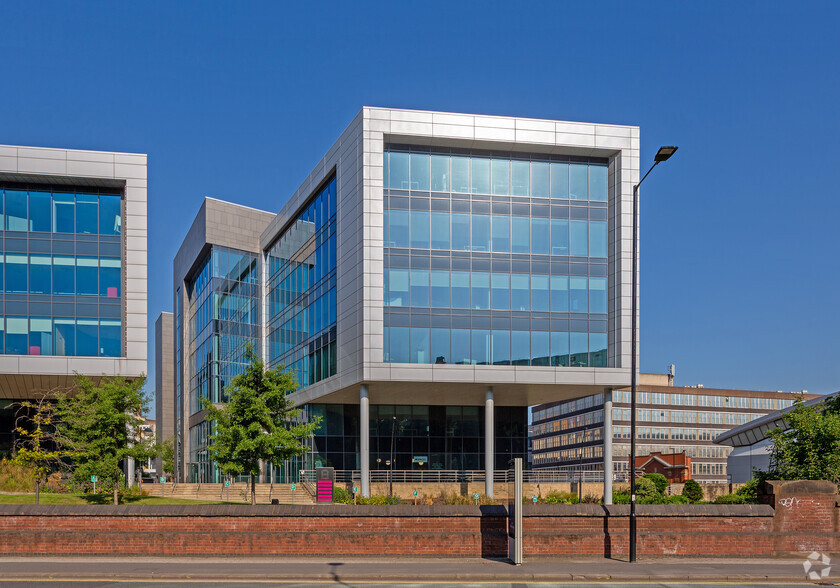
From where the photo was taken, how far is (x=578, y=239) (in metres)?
51.2

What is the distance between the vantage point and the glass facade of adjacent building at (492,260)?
161 ft

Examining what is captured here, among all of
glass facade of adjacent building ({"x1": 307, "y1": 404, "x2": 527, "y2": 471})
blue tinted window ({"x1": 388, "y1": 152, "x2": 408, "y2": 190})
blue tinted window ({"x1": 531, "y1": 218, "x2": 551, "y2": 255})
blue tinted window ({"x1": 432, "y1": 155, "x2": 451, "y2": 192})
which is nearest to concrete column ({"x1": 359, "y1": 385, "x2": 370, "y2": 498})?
glass facade of adjacent building ({"x1": 307, "y1": 404, "x2": 527, "y2": 471})

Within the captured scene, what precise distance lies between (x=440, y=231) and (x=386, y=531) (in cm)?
2756

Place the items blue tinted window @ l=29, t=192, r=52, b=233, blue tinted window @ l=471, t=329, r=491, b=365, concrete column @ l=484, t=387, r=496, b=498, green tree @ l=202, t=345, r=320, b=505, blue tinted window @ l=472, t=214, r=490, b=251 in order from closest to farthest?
green tree @ l=202, t=345, r=320, b=505 → blue tinted window @ l=29, t=192, r=52, b=233 → blue tinted window @ l=471, t=329, r=491, b=365 → blue tinted window @ l=472, t=214, r=490, b=251 → concrete column @ l=484, t=387, r=496, b=498

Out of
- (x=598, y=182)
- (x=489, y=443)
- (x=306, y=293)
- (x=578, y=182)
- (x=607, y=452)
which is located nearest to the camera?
(x=489, y=443)

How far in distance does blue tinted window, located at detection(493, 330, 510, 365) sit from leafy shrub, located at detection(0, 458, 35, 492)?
26.7m

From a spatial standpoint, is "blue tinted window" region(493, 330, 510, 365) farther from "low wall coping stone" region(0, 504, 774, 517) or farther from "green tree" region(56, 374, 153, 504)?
"low wall coping stone" region(0, 504, 774, 517)

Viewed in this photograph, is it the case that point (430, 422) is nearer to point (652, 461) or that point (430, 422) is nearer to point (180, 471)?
point (180, 471)

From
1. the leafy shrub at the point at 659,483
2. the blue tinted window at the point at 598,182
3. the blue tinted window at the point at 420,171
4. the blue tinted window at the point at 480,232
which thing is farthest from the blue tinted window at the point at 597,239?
the leafy shrub at the point at 659,483

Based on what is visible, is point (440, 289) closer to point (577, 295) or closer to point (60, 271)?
point (577, 295)

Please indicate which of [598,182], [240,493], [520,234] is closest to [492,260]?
[520,234]

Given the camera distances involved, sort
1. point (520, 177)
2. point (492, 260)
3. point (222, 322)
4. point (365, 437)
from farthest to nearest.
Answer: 1. point (222, 322)
2. point (520, 177)
3. point (365, 437)
4. point (492, 260)

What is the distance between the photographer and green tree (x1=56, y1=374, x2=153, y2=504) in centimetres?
4203

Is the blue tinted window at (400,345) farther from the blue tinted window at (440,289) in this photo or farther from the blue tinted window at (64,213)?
the blue tinted window at (64,213)
